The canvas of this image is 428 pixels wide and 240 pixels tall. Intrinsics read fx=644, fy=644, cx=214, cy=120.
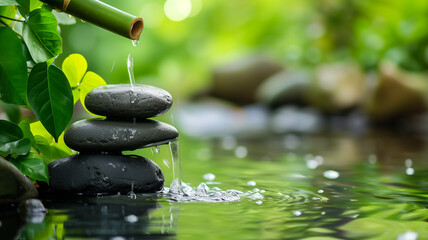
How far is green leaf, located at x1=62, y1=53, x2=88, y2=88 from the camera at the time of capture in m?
2.19

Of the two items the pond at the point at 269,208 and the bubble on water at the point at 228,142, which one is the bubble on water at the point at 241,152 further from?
the pond at the point at 269,208

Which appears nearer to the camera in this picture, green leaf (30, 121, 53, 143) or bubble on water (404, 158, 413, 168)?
green leaf (30, 121, 53, 143)

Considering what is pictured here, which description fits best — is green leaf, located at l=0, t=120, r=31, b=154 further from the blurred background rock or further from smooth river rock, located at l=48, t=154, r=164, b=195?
the blurred background rock

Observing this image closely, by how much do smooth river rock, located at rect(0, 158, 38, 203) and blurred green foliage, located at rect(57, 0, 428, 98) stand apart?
7204mm

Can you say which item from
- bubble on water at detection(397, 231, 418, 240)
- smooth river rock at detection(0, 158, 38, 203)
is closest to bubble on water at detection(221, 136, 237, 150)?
smooth river rock at detection(0, 158, 38, 203)

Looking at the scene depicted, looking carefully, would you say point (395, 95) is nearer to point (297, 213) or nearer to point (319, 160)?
point (319, 160)

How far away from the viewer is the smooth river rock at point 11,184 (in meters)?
1.84

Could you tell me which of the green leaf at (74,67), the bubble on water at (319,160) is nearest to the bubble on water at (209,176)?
the green leaf at (74,67)

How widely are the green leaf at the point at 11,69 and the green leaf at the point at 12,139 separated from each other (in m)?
0.08

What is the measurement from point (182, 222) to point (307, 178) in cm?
124

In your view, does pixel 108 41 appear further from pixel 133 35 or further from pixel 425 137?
pixel 133 35

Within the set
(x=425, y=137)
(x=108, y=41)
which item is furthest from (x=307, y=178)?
(x=108, y=41)

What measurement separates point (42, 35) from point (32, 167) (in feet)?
1.37

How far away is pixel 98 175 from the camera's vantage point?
216 cm
